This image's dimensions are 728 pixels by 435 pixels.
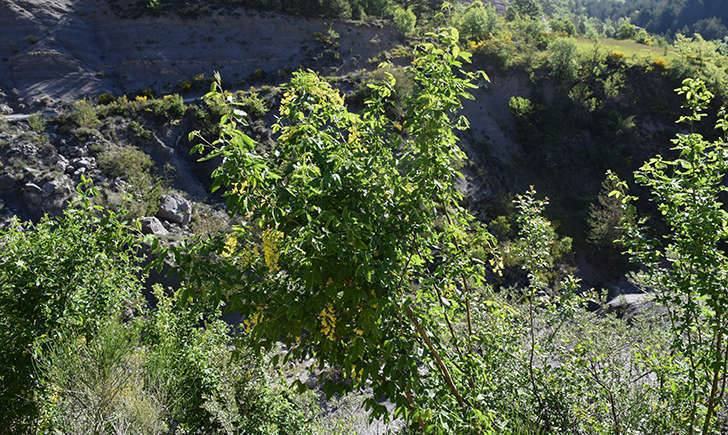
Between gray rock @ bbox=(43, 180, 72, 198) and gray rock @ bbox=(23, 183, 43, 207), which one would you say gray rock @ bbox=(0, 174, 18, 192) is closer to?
gray rock @ bbox=(23, 183, 43, 207)

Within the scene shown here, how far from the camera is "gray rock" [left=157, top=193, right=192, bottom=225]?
1358 centimetres

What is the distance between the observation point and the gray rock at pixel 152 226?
11886mm

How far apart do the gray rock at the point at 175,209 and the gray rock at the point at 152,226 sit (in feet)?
2.85

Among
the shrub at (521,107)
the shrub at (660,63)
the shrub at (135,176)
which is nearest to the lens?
the shrub at (135,176)

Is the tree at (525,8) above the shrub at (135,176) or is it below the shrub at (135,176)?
above

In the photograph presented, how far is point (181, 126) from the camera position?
1823cm

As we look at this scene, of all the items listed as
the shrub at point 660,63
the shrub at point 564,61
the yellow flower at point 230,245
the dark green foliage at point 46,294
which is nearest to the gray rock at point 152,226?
the dark green foliage at point 46,294

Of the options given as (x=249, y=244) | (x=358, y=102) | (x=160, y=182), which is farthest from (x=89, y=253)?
(x=358, y=102)

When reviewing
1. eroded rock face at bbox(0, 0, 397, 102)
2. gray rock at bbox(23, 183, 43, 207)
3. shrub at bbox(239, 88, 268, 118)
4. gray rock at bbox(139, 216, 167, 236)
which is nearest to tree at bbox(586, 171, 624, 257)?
shrub at bbox(239, 88, 268, 118)

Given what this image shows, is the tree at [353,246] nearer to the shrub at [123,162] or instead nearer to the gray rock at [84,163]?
the shrub at [123,162]

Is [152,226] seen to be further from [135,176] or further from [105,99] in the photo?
[105,99]

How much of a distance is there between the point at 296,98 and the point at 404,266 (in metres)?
1.37

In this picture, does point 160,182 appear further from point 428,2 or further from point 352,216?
point 428,2

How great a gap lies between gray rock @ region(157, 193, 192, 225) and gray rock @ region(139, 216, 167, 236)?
869 millimetres
